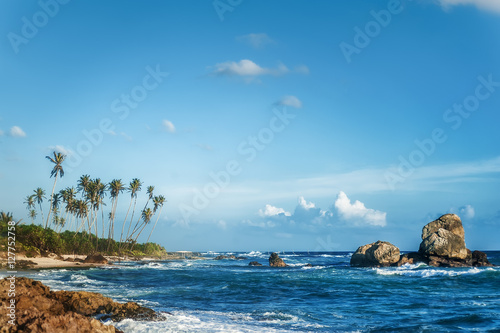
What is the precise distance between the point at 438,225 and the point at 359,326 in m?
42.8

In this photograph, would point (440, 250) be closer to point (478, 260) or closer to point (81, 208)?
point (478, 260)

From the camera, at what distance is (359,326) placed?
56.8ft

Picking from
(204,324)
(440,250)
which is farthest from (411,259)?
(204,324)

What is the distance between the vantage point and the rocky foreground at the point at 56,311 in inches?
392

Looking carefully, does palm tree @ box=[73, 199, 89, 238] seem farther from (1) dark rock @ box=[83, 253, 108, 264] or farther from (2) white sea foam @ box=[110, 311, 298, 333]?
(2) white sea foam @ box=[110, 311, 298, 333]

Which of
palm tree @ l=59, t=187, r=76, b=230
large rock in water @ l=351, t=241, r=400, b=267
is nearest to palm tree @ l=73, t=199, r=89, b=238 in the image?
palm tree @ l=59, t=187, r=76, b=230

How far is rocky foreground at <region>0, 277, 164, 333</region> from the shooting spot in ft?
32.7

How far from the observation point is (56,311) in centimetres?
1445

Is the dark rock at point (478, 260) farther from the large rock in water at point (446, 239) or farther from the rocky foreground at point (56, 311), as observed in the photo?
the rocky foreground at point (56, 311)

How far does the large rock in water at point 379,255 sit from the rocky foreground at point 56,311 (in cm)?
4697

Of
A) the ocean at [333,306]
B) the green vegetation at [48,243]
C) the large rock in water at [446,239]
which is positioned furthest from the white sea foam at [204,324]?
the green vegetation at [48,243]

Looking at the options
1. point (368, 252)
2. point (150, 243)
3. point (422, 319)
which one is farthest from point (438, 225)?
point (150, 243)

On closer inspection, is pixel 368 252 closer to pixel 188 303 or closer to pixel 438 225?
pixel 438 225

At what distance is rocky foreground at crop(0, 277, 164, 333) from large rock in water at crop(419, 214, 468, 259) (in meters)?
46.8
